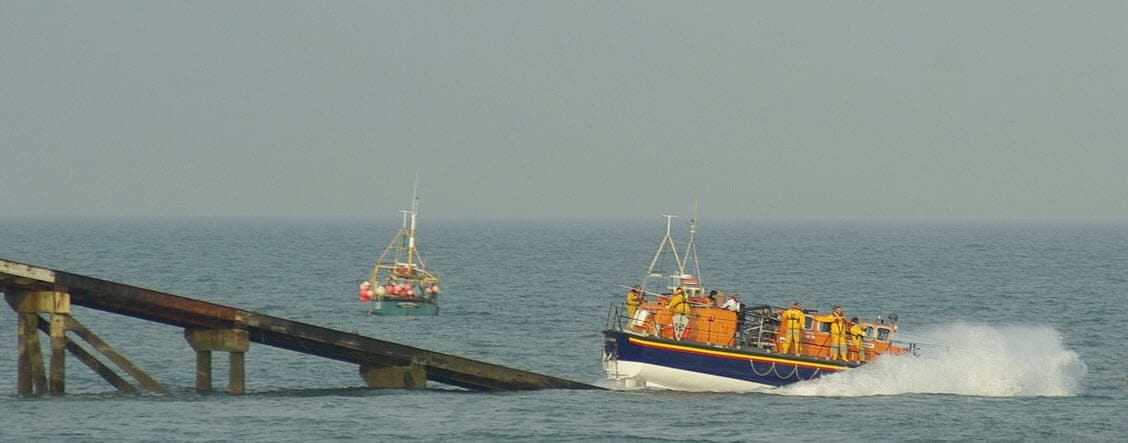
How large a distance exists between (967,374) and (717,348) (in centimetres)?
882

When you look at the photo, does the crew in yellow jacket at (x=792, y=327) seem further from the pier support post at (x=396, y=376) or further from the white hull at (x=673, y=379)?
the pier support post at (x=396, y=376)

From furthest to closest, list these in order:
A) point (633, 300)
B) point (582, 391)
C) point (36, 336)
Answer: point (633, 300), point (582, 391), point (36, 336)

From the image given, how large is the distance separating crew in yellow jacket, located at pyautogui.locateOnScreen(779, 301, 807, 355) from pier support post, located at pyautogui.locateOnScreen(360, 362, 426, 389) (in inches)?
418

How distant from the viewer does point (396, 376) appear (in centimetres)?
4612

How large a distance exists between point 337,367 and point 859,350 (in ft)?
65.1

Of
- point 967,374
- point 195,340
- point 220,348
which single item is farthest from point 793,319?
point 195,340

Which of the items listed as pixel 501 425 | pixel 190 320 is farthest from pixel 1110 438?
pixel 190 320

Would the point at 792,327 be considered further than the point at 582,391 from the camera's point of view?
No

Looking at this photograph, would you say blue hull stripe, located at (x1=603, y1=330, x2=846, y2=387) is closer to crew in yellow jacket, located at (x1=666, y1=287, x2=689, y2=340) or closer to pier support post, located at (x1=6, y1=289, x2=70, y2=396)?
crew in yellow jacket, located at (x1=666, y1=287, x2=689, y2=340)

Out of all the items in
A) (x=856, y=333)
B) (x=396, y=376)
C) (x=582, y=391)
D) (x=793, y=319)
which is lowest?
(x=582, y=391)

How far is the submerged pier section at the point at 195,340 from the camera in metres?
41.7

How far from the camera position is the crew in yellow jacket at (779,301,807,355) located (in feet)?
Result: 149

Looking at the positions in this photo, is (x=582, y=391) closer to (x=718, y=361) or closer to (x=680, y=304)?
(x=680, y=304)

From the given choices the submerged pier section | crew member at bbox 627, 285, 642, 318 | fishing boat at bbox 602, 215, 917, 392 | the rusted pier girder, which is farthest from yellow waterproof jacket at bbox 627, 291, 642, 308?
the rusted pier girder
